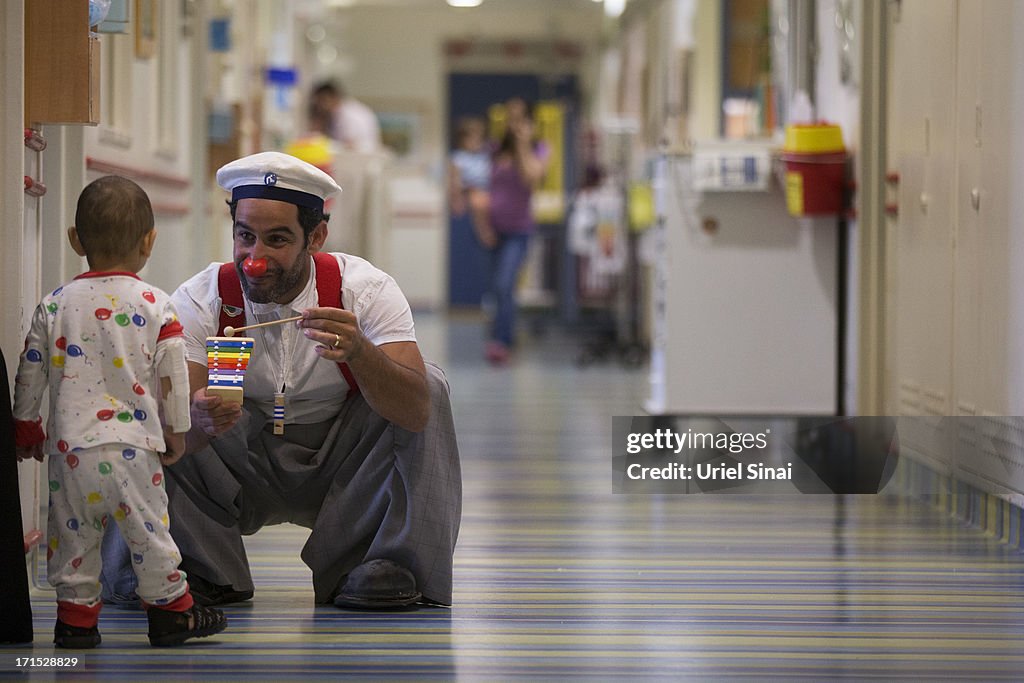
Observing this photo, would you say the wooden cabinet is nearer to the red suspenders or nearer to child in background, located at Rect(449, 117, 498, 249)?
the red suspenders

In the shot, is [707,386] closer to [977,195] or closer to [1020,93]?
[977,195]

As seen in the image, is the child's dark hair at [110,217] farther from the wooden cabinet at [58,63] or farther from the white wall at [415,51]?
the white wall at [415,51]

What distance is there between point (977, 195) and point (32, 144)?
7.03 ft

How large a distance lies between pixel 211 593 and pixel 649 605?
79 cm

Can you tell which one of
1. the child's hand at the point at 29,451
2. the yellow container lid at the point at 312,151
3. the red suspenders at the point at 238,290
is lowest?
the child's hand at the point at 29,451

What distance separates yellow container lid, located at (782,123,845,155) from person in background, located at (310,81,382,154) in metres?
4.47

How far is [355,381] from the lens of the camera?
2.57 metres

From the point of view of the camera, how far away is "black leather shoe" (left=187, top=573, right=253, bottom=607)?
2.48 meters

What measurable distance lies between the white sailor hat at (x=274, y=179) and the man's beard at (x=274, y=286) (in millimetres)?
113

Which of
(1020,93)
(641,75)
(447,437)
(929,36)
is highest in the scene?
(641,75)

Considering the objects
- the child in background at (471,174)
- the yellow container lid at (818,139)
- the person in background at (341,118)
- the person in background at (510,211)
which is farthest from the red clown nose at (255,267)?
the child in background at (471,174)

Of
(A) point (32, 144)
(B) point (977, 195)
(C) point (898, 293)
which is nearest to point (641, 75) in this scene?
(C) point (898, 293)

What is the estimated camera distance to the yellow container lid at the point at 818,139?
481 centimetres

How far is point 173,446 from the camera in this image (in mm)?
2191
